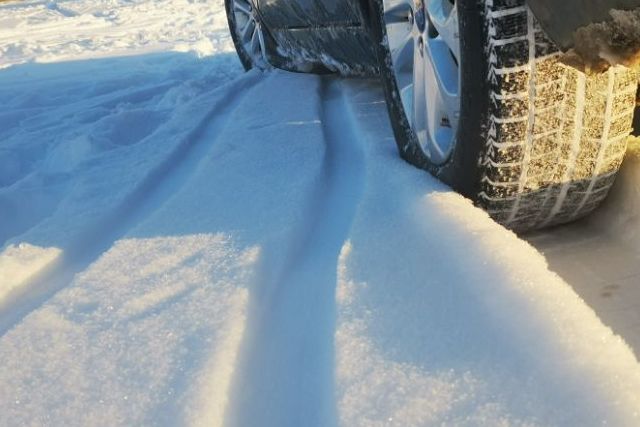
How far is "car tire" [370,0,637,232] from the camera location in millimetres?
1324

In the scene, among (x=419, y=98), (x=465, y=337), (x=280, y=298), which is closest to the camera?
(x=465, y=337)

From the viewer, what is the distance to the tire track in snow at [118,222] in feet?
5.00

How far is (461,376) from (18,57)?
20.5 feet

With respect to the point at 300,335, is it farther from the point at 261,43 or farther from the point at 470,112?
the point at 261,43

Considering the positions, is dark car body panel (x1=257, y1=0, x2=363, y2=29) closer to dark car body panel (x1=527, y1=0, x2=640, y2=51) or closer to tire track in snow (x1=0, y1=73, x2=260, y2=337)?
tire track in snow (x1=0, y1=73, x2=260, y2=337)

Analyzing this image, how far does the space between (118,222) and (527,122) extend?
1166mm

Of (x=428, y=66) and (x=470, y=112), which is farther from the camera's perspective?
(x=428, y=66)

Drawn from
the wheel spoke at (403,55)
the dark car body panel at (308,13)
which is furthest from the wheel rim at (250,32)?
the wheel spoke at (403,55)

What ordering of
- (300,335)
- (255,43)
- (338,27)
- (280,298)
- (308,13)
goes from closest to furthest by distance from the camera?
1. (300,335)
2. (280,298)
3. (338,27)
4. (308,13)
5. (255,43)

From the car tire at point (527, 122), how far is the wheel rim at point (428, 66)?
1.8 inches

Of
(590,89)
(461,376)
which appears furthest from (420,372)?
(590,89)

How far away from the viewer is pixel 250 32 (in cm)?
423

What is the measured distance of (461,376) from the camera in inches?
39.1

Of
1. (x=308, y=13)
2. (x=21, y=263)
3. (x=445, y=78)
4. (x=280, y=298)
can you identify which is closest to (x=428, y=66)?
(x=445, y=78)
